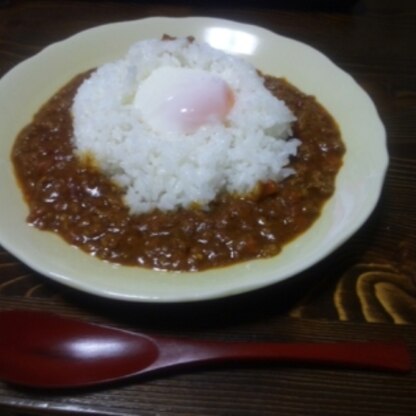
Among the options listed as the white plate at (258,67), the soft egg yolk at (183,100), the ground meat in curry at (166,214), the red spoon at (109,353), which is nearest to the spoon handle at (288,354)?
the red spoon at (109,353)

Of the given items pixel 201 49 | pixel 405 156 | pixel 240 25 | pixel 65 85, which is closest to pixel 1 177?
pixel 65 85

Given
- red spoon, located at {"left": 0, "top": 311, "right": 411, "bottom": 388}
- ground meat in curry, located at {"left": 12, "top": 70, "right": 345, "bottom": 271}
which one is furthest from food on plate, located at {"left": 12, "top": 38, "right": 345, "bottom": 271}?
red spoon, located at {"left": 0, "top": 311, "right": 411, "bottom": 388}

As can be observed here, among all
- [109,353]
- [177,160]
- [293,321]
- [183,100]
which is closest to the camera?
[109,353]

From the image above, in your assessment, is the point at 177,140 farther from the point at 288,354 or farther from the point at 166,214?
the point at 288,354

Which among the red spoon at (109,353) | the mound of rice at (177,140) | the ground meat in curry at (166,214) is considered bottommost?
the red spoon at (109,353)

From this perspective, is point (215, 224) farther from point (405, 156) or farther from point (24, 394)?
point (405, 156)

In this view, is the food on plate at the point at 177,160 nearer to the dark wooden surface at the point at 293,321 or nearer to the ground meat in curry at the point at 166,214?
the ground meat in curry at the point at 166,214

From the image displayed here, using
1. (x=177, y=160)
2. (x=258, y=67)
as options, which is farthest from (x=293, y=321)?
(x=258, y=67)
